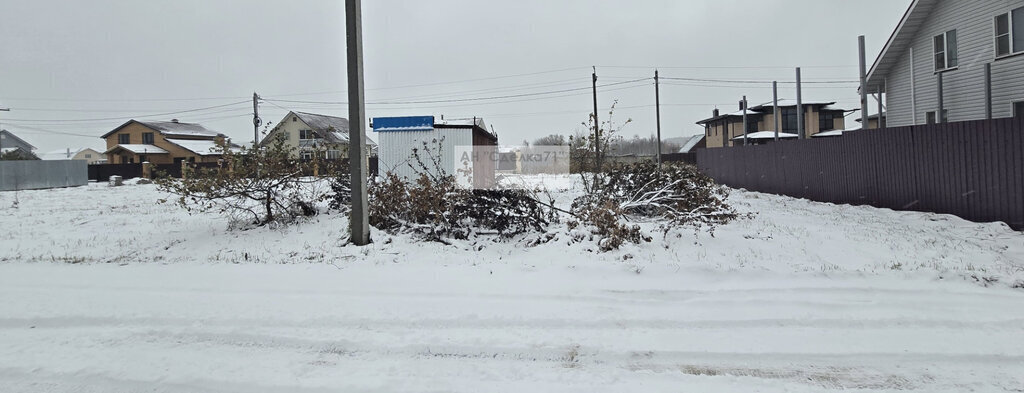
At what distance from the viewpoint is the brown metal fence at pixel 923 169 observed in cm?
871

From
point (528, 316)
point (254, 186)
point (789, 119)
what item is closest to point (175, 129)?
point (254, 186)

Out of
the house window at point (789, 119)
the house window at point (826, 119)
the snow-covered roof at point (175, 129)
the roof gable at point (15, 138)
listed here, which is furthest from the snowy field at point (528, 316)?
the roof gable at point (15, 138)

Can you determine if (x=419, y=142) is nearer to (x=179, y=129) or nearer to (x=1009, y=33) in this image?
(x=1009, y=33)

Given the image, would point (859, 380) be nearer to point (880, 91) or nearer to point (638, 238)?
point (638, 238)

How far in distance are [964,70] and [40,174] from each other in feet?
143

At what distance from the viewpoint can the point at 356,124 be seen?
771cm

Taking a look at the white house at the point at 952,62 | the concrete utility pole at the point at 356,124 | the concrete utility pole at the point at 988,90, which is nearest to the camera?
the concrete utility pole at the point at 356,124

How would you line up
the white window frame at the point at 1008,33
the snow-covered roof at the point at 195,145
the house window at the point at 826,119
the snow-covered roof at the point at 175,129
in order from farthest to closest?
the snow-covered roof at the point at 175,129, the snow-covered roof at the point at 195,145, the house window at the point at 826,119, the white window frame at the point at 1008,33

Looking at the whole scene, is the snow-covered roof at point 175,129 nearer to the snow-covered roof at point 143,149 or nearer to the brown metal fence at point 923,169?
the snow-covered roof at point 143,149

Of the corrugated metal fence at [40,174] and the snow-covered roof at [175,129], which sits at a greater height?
the snow-covered roof at [175,129]

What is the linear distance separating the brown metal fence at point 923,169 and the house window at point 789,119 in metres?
33.5

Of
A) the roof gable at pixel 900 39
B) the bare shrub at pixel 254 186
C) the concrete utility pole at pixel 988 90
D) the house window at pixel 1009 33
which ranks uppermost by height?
the roof gable at pixel 900 39

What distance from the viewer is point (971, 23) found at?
48.6 feet

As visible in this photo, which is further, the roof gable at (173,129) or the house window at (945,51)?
the roof gable at (173,129)
